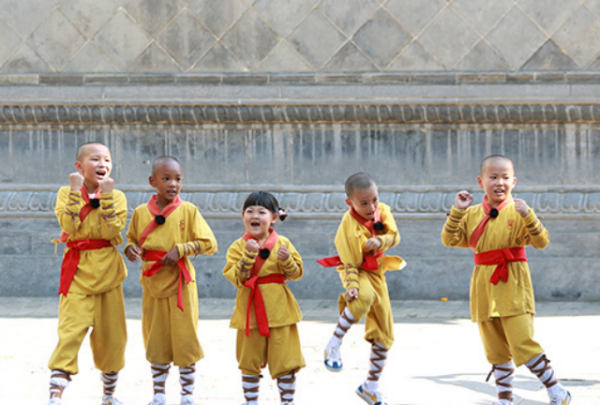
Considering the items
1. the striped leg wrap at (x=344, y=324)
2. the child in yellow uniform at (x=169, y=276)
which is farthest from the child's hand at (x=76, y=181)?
the striped leg wrap at (x=344, y=324)

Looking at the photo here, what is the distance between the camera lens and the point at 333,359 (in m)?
Result: 6.07

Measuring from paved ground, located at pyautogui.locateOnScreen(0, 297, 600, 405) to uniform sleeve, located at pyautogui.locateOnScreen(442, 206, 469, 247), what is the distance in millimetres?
967

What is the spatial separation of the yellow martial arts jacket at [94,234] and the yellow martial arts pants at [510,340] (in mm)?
2315

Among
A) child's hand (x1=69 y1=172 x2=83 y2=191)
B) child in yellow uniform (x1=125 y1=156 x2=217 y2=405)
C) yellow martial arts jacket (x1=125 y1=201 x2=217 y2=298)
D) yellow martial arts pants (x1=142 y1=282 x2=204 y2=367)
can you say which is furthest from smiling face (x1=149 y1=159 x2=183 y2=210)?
yellow martial arts pants (x1=142 y1=282 x2=204 y2=367)

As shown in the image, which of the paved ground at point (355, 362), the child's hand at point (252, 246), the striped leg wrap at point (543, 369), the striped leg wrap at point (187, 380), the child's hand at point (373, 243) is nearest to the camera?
the child's hand at point (252, 246)

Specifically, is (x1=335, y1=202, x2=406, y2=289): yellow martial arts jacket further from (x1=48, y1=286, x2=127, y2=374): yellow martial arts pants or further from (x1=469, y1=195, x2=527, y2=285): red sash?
(x1=48, y1=286, x2=127, y2=374): yellow martial arts pants

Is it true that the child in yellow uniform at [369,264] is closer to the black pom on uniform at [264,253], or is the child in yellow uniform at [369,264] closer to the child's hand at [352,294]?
the child's hand at [352,294]

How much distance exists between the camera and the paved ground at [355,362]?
662 cm

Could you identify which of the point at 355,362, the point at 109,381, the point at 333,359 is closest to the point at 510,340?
the point at 333,359

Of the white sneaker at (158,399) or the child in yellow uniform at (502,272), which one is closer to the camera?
the child in yellow uniform at (502,272)

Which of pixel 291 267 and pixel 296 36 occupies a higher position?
pixel 296 36

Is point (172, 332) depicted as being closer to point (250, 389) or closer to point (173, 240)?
point (173, 240)

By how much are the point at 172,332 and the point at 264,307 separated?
2.32 ft

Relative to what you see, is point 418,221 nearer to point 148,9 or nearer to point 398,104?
point 398,104
